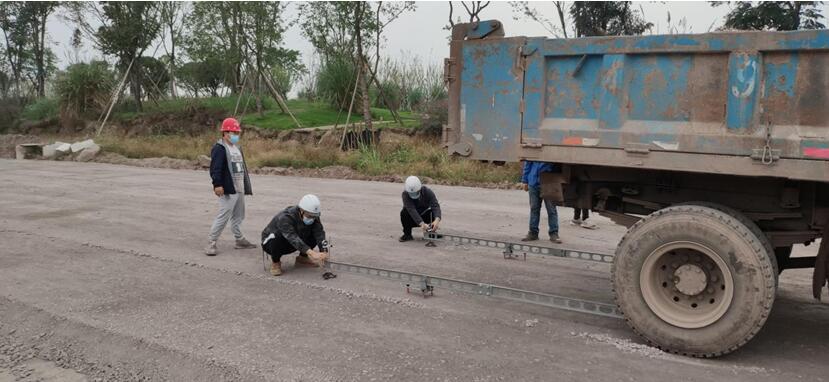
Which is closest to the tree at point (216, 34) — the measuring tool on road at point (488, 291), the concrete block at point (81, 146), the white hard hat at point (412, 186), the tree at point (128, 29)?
the tree at point (128, 29)

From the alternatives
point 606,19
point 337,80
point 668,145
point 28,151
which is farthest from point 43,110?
point 668,145

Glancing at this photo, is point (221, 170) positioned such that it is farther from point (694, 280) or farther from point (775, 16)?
point (775, 16)

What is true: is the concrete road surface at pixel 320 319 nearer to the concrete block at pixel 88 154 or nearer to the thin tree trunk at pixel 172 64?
the concrete block at pixel 88 154

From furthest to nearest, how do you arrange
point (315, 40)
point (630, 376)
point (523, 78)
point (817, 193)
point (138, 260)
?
point (315, 40), point (138, 260), point (523, 78), point (817, 193), point (630, 376)

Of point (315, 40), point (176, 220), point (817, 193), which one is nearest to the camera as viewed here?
point (817, 193)

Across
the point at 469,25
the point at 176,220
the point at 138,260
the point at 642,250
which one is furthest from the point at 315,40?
the point at 642,250

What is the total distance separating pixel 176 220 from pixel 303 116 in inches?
517

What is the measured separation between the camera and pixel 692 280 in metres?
4.29

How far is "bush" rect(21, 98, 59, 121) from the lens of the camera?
28.0 meters

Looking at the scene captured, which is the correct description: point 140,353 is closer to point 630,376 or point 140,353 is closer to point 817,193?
point 630,376

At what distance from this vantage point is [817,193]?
14.1 ft

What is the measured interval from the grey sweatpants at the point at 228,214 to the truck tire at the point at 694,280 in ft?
16.0

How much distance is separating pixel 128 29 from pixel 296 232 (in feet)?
72.1

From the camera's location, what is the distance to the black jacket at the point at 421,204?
310 inches
